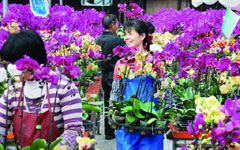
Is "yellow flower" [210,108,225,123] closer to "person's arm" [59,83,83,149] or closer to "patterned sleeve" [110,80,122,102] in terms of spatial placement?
"person's arm" [59,83,83,149]

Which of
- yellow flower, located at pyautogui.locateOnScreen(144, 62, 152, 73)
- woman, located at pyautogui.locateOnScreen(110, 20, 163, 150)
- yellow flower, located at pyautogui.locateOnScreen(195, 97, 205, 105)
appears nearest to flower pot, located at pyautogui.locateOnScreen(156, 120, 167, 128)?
woman, located at pyautogui.locateOnScreen(110, 20, 163, 150)

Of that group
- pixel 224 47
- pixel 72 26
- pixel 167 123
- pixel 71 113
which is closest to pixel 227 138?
pixel 71 113

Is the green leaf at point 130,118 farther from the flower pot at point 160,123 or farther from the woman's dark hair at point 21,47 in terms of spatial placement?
the woman's dark hair at point 21,47

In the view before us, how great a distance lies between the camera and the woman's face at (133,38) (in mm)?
2816

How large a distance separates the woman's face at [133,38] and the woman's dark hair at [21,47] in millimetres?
1403

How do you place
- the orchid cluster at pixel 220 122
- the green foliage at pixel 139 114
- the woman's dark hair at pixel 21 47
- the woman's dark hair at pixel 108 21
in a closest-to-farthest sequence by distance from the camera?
1. the orchid cluster at pixel 220 122
2. the woman's dark hair at pixel 21 47
3. the green foliage at pixel 139 114
4. the woman's dark hair at pixel 108 21

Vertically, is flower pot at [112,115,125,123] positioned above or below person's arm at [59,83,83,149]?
below

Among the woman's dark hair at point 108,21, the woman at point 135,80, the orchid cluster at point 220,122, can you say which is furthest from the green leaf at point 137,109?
the woman's dark hair at point 108,21

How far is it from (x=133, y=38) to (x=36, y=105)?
4.82 ft

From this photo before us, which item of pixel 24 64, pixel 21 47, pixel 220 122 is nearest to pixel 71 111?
pixel 21 47

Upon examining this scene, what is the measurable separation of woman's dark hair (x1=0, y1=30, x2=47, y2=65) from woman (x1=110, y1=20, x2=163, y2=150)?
0.80 meters

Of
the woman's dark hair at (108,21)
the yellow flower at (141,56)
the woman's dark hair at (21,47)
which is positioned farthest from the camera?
the woman's dark hair at (108,21)

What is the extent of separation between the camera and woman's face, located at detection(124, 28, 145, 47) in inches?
111

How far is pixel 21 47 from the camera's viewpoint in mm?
1444
